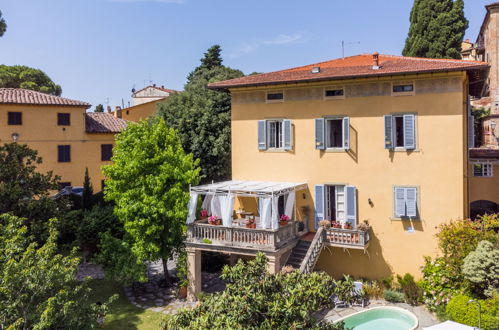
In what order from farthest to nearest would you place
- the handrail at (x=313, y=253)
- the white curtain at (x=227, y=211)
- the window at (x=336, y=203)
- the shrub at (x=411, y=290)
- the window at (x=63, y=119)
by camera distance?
the window at (x=63, y=119) < the window at (x=336, y=203) < the white curtain at (x=227, y=211) < the shrub at (x=411, y=290) < the handrail at (x=313, y=253)

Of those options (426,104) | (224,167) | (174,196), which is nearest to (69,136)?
(224,167)

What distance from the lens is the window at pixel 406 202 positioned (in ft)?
67.2

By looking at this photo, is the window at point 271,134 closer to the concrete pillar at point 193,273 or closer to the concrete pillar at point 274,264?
the concrete pillar at point 274,264

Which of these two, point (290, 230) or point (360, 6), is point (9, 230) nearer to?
point (290, 230)

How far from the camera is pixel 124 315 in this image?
1936 centimetres

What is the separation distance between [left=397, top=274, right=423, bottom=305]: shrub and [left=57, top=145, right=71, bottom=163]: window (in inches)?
1269

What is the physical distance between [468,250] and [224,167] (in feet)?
60.5

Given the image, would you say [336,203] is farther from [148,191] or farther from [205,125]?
[205,125]

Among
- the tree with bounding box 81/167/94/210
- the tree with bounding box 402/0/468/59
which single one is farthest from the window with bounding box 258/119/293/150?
the tree with bounding box 402/0/468/59

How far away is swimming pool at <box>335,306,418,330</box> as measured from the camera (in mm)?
17719

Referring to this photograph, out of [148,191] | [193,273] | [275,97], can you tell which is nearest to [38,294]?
[148,191]

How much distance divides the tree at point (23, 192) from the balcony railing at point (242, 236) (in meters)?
7.37

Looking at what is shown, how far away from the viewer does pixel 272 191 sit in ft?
63.7

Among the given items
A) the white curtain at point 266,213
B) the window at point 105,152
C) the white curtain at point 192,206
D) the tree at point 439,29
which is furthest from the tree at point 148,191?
the tree at point 439,29
